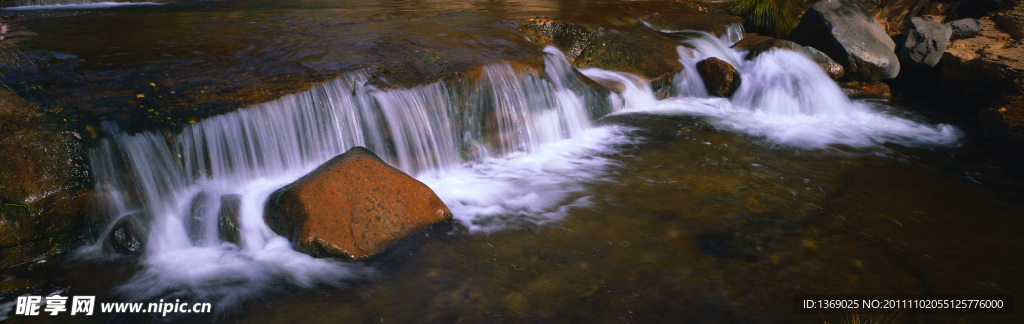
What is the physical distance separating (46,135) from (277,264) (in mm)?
2085

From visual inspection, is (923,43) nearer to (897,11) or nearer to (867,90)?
(867,90)

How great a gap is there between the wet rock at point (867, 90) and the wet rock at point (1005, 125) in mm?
1955

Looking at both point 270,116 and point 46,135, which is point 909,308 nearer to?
point 270,116

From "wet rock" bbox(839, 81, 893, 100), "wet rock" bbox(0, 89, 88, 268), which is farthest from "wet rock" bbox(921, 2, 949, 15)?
"wet rock" bbox(0, 89, 88, 268)

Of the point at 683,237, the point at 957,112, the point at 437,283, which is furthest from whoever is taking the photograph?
the point at 957,112

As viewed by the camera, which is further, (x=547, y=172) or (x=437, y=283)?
(x=547, y=172)

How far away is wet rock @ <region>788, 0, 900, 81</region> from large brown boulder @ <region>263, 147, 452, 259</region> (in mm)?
8115

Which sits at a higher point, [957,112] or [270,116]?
[270,116]

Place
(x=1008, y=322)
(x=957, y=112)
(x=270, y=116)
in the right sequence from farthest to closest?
(x=957, y=112) < (x=270, y=116) < (x=1008, y=322)

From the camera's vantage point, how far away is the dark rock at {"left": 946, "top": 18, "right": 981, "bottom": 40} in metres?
9.36

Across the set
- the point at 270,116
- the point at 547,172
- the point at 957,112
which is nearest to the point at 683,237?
the point at 547,172

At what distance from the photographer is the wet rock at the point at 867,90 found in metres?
9.34

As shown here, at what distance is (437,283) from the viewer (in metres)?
3.93

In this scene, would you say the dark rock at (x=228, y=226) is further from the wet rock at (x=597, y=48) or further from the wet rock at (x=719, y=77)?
the wet rock at (x=719, y=77)
